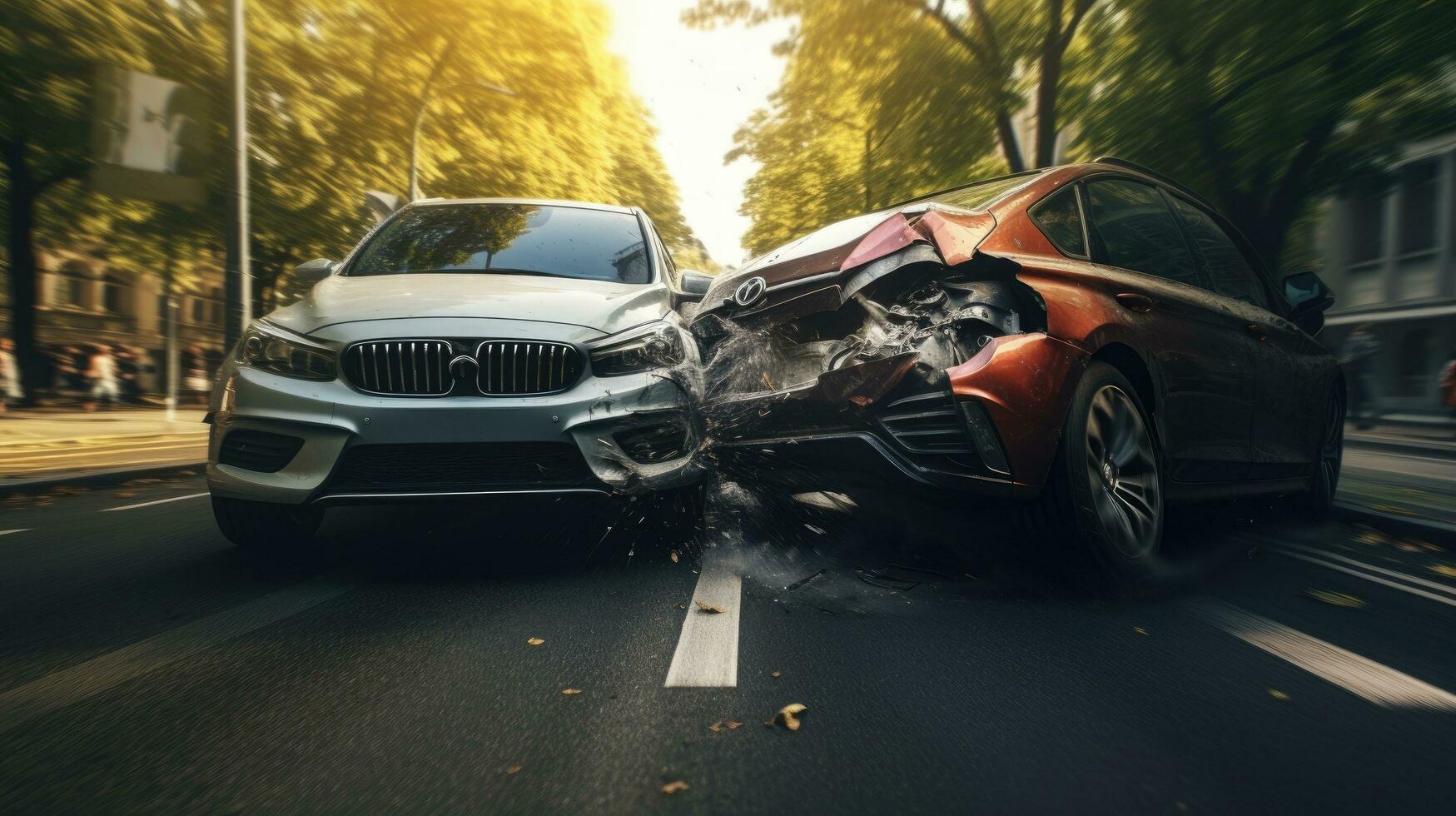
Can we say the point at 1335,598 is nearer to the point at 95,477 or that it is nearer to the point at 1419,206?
the point at 95,477

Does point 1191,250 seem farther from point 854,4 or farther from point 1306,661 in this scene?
point 854,4

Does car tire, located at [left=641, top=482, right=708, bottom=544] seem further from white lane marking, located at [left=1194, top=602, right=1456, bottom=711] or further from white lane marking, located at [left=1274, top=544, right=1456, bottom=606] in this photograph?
white lane marking, located at [left=1274, top=544, right=1456, bottom=606]

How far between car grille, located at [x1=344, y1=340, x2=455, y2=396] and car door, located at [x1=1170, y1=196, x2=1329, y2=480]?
366 centimetres

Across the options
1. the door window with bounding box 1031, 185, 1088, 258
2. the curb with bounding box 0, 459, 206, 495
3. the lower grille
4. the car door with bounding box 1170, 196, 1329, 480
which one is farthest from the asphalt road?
the curb with bounding box 0, 459, 206, 495

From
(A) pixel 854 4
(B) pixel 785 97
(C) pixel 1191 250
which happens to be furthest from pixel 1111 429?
(B) pixel 785 97

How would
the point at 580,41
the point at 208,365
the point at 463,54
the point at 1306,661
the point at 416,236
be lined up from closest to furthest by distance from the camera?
1. the point at 1306,661
2. the point at 416,236
3. the point at 463,54
4. the point at 580,41
5. the point at 208,365

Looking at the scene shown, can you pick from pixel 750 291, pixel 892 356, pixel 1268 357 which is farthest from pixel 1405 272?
pixel 892 356

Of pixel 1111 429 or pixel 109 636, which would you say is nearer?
pixel 109 636

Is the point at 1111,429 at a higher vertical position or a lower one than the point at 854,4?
lower

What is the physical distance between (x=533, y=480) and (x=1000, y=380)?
72.8 inches

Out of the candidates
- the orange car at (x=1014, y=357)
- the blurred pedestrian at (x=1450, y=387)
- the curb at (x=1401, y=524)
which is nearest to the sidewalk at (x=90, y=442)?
the orange car at (x=1014, y=357)

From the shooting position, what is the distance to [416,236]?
6.01 m

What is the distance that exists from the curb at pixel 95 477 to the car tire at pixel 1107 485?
24.3 ft

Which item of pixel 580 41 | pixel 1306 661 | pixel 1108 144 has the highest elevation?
pixel 580 41
